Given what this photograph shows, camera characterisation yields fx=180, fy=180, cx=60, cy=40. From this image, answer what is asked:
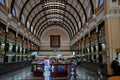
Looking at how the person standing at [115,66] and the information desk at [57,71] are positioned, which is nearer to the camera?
the person standing at [115,66]

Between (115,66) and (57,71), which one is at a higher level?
(115,66)

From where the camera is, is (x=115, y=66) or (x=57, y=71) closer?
(x=115, y=66)

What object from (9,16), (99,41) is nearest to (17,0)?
(9,16)

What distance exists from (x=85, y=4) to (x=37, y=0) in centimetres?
1388

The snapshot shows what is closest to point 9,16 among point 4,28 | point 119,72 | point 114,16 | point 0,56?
point 4,28

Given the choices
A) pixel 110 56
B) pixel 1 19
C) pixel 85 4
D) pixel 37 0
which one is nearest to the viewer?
pixel 110 56

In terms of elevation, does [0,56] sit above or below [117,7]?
below

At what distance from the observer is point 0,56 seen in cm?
2583

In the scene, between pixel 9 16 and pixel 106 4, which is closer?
pixel 106 4

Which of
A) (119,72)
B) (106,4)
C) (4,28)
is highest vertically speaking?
(106,4)

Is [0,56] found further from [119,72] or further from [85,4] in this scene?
[85,4]

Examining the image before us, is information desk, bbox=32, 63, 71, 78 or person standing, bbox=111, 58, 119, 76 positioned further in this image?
information desk, bbox=32, 63, 71, 78

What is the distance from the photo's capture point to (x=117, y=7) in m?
21.2

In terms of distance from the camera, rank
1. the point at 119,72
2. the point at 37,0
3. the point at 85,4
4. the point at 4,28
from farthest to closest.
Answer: the point at 37,0
the point at 85,4
the point at 4,28
the point at 119,72
